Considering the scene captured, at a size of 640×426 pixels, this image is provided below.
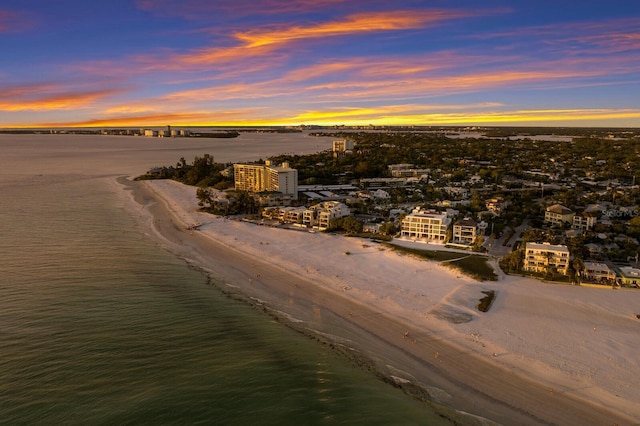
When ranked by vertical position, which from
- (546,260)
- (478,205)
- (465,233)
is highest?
(478,205)

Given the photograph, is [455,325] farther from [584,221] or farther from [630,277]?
[584,221]

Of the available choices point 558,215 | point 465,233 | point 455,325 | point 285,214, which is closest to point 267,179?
point 285,214

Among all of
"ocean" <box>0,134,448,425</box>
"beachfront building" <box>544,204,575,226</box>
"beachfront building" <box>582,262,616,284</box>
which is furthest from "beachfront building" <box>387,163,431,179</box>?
"ocean" <box>0,134,448,425</box>

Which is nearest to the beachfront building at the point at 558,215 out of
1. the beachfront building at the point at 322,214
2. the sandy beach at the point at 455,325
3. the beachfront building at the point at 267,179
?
the sandy beach at the point at 455,325

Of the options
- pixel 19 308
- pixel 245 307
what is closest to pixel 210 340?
pixel 245 307

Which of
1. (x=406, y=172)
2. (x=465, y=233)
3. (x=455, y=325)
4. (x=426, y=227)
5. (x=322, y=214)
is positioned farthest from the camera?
(x=406, y=172)

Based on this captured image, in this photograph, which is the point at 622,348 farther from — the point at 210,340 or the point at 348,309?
the point at 210,340

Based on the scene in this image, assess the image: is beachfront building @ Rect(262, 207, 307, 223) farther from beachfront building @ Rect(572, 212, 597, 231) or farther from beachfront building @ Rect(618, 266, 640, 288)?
beachfront building @ Rect(618, 266, 640, 288)
